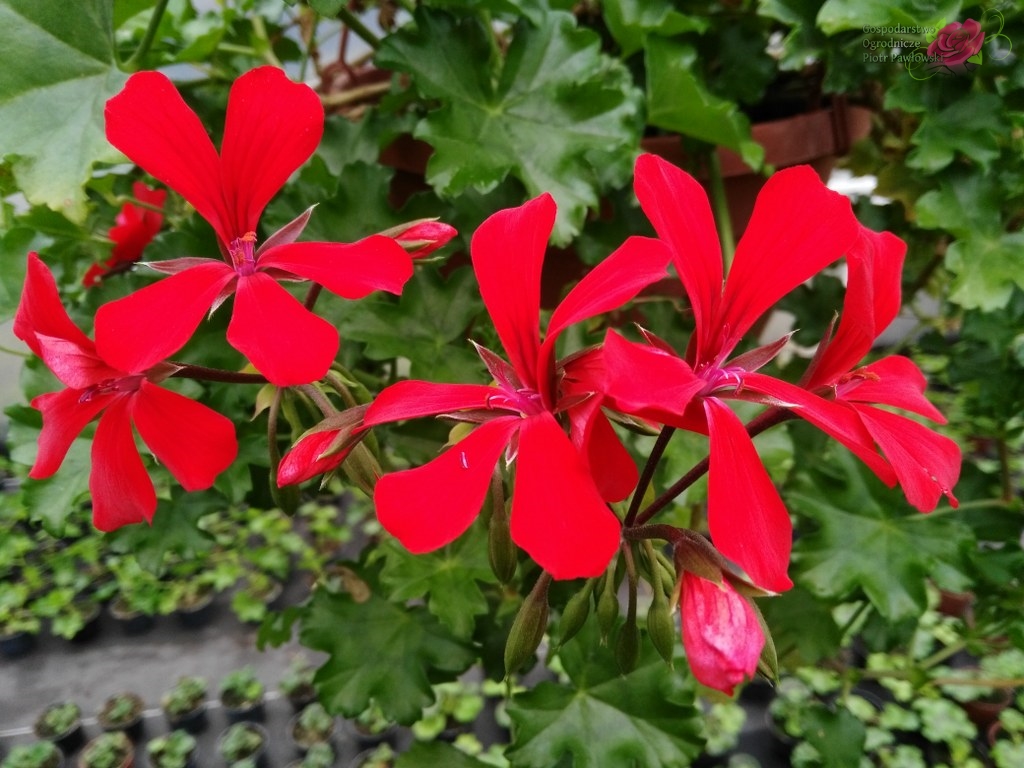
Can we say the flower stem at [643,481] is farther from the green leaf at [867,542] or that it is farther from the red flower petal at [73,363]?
the green leaf at [867,542]

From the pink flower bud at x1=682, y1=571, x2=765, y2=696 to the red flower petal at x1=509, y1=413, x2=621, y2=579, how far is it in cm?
6

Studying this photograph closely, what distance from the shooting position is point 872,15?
0.70 metres

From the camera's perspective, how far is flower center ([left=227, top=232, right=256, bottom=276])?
40 centimetres

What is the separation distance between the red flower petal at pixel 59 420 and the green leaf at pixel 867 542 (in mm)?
650

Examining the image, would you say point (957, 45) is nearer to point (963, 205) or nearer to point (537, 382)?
point (963, 205)

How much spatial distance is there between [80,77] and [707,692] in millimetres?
915

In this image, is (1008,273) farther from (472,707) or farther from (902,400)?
(472,707)

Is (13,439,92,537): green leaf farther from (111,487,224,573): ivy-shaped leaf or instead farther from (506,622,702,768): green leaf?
(506,622,702,768): green leaf

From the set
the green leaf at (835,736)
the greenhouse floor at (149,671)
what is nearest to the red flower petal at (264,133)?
the green leaf at (835,736)

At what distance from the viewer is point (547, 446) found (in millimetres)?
305

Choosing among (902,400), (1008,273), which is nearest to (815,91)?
(1008,273)

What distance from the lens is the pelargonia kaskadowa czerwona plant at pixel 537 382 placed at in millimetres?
303

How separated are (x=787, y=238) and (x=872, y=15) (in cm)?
49

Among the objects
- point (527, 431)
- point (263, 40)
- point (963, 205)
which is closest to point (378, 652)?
point (527, 431)
